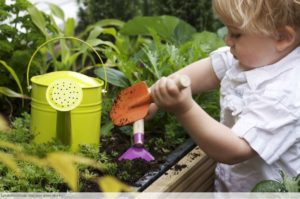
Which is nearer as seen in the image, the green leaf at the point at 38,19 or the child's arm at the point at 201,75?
the child's arm at the point at 201,75

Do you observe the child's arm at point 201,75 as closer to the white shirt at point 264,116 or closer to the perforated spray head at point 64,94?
the white shirt at point 264,116

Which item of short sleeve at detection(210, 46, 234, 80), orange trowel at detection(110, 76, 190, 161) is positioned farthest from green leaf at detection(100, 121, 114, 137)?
short sleeve at detection(210, 46, 234, 80)

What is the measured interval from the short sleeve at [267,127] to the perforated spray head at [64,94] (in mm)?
476

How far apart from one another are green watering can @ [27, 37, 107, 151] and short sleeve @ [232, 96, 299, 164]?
1.58 feet

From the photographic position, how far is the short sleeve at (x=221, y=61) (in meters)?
2.06

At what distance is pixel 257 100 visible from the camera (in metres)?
1.74

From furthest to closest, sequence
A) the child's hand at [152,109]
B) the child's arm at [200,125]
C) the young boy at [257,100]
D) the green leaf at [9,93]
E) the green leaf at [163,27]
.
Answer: the green leaf at [163,27]
the green leaf at [9,93]
the child's hand at [152,109]
the young boy at [257,100]
the child's arm at [200,125]

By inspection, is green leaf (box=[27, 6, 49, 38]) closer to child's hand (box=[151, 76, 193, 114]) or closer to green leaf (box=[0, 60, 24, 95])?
green leaf (box=[0, 60, 24, 95])

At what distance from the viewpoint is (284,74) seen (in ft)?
5.84

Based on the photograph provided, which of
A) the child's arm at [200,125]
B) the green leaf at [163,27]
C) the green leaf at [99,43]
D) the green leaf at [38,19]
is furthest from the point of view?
the green leaf at [163,27]

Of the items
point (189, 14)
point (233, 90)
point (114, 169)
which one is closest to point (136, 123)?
point (114, 169)

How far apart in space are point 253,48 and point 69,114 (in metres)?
0.59

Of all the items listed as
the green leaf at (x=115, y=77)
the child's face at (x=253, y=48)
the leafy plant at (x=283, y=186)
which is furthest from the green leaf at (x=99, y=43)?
the leafy plant at (x=283, y=186)

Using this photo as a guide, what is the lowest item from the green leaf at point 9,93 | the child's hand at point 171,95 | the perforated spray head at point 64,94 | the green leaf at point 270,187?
the green leaf at point 9,93
